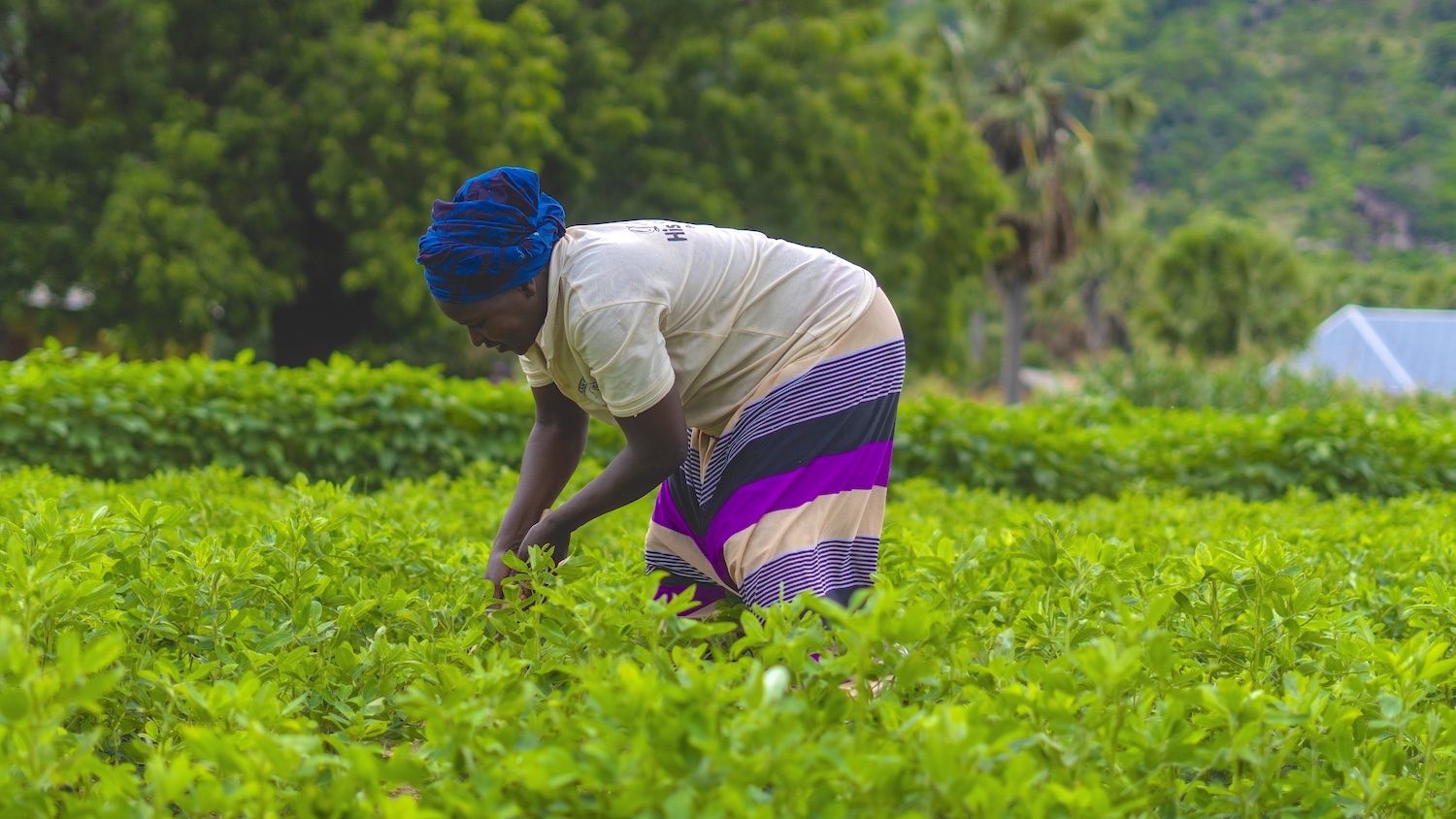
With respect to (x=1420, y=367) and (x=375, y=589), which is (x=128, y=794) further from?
(x=1420, y=367)

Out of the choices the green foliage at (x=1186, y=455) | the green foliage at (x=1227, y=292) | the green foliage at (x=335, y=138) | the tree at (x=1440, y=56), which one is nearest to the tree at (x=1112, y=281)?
the green foliage at (x=1227, y=292)

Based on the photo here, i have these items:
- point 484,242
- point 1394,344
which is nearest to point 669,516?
point 484,242

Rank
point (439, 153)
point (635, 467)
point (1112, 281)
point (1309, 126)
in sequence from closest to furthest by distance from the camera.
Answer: point (635, 467) → point (439, 153) → point (1112, 281) → point (1309, 126)

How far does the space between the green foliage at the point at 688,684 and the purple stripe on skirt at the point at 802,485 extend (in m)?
0.29

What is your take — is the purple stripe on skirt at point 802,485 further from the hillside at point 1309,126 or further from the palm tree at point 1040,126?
the hillside at point 1309,126

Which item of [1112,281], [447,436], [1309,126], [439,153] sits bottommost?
[1112,281]

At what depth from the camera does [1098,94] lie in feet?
90.6

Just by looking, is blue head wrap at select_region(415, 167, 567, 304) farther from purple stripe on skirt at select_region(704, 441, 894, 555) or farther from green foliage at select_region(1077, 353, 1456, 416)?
green foliage at select_region(1077, 353, 1456, 416)

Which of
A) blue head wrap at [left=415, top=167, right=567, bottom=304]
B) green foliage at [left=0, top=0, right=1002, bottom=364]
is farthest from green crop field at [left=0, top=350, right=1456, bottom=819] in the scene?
green foliage at [left=0, top=0, right=1002, bottom=364]

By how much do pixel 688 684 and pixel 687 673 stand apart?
0.13 ft

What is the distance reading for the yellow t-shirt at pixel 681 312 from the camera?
99.3 inches

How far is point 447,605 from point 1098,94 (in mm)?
27485

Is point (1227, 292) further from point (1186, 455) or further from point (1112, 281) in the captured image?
point (1186, 455)

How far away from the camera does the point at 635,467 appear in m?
2.62
